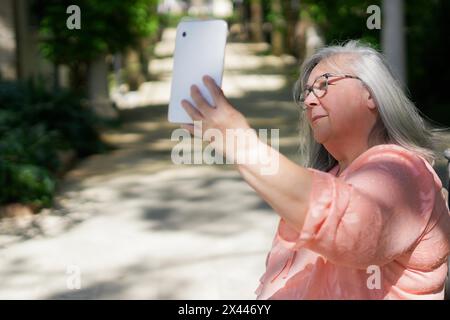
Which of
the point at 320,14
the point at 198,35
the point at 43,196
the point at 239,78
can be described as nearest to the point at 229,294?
the point at 43,196

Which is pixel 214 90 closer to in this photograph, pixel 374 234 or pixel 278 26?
pixel 374 234

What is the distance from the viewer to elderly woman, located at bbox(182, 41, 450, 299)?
134 centimetres

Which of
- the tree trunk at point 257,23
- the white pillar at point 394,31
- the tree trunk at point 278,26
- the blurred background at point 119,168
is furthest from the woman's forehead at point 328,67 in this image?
the tree trunk at point 257,23

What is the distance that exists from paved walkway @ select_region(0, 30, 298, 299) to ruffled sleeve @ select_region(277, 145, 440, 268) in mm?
3603

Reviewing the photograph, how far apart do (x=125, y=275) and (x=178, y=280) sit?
0.41 meters

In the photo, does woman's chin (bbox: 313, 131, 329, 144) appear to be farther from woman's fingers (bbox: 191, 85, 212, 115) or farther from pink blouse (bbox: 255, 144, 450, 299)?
woman's fingers (bbox: 191, 85, 212, 115)

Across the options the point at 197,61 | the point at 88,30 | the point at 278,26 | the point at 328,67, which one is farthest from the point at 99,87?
the point at 278,26

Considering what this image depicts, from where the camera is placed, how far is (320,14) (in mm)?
16750

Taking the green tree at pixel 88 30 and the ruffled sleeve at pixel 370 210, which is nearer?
the ruffled sleeve at pixel 370 210

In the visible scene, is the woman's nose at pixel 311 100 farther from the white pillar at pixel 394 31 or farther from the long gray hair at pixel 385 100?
the white pillar at pixel 394 31

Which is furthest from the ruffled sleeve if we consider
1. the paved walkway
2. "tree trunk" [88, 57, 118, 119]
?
"tree trunk" [88, 57, 118, 119]

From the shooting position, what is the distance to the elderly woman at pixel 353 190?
4.41 feet

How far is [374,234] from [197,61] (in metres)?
0.45
